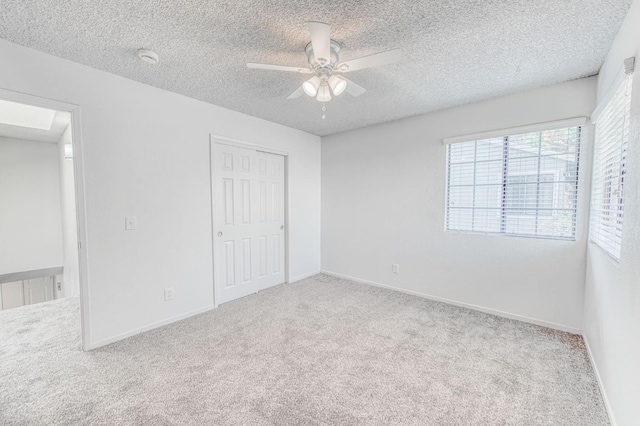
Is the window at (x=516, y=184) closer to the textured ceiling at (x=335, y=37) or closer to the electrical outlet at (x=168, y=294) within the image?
the textured ceiling at (x=335, y=37)

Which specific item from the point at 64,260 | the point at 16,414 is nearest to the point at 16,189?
the point at 64,260

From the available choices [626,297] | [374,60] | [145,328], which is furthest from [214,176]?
[626,297]

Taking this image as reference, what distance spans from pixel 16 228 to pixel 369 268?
5992 mm

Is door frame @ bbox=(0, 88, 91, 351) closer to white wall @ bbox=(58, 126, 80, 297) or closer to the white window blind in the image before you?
white wall @ bbox=(58, 126, 80, 297)

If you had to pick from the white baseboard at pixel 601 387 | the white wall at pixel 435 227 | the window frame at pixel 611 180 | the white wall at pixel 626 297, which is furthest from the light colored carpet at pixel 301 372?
the window frame at pixel 611 180

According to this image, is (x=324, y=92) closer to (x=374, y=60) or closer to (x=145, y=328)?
(x=374, y=60)

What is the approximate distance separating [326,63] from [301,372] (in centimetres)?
219

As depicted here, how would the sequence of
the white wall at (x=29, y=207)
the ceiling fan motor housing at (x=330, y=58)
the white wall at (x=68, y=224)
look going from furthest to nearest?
the white wall at (x=29, y=207) → the white wall at (x=68, y=224) → the ceiling fan motor housing at (x=330, y=58)

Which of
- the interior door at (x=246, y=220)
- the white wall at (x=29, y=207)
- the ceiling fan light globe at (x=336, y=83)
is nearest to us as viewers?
the ceiling fan light globe at (x=336, y=83)

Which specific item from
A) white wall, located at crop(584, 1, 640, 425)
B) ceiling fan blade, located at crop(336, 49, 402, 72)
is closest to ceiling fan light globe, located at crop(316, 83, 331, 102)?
ceiling fan blade, located at crop(336, 49, 402, 72)

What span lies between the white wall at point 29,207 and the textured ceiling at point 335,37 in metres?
3.96

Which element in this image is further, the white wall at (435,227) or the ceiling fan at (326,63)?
the white wall at (435,227)

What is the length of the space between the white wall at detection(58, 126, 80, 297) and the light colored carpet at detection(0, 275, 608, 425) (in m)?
1.15

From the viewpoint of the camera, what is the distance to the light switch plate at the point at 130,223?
2.45m
